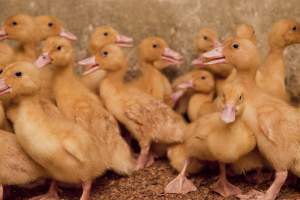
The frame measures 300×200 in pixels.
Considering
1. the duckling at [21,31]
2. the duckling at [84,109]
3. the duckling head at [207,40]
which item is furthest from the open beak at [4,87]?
the duckling head at [207,40]

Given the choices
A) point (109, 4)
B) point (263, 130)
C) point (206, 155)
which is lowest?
point (206, 155)

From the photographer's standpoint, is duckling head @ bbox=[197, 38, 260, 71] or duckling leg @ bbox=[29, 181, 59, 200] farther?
duckling head @ bbox=[197, 38, 260, 71]

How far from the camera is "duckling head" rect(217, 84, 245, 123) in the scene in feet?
12.0

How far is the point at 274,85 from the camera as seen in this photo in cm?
467

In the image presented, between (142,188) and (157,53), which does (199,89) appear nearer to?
(157,53)

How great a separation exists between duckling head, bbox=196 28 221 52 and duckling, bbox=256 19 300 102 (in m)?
0.52

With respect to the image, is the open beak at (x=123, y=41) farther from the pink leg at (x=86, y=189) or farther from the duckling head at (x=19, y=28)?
the pink leg at (x=86, y=189)

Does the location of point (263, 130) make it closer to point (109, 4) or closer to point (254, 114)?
point (254, 114)

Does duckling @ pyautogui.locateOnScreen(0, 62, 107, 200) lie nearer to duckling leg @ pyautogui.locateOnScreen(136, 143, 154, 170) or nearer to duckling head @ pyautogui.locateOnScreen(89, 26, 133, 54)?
duckling leg @ pyautogui.locateOnScreen(136, 143, 154, 170)

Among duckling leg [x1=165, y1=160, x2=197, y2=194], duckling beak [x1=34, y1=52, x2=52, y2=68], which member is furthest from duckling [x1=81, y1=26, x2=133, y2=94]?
duckling leg [x1=165, y1=160, x2=197, y2=194]

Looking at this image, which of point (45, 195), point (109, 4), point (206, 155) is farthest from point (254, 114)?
point (109, 4)

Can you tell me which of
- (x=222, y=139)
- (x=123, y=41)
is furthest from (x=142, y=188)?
(x=123, y=41)

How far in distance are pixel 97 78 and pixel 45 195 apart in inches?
53.5

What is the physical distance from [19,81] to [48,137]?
17.2 inches
